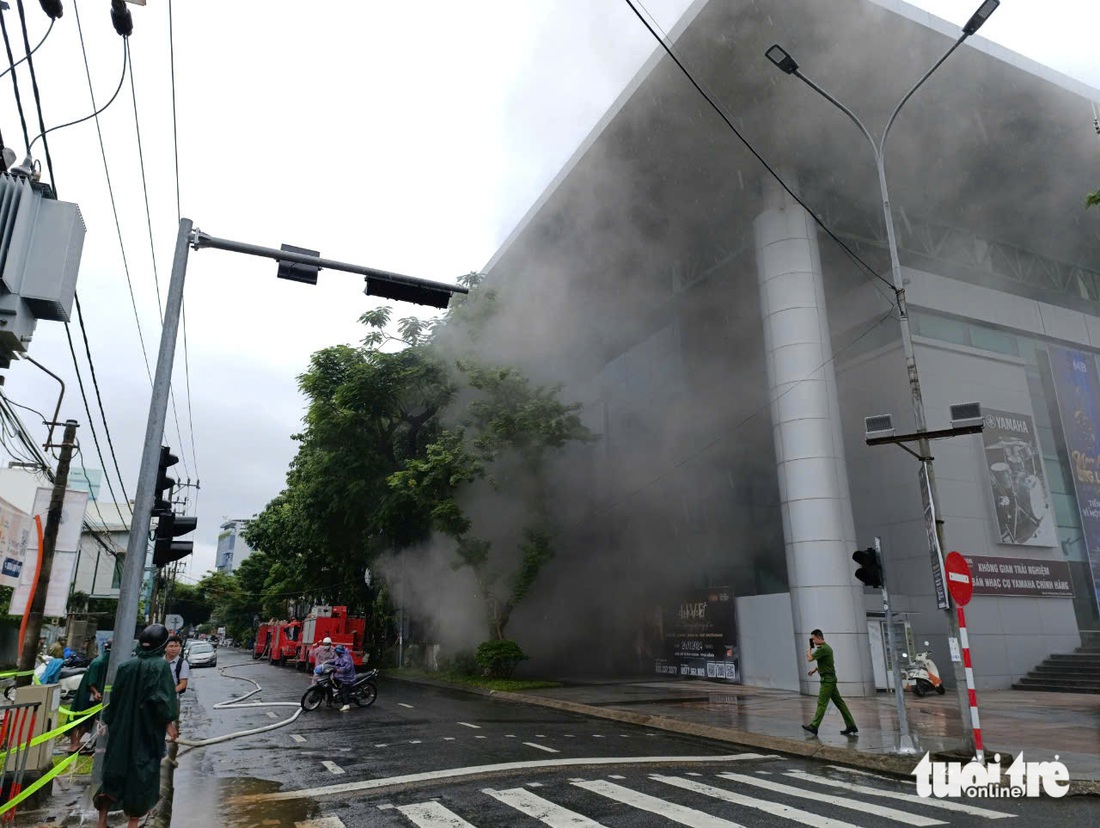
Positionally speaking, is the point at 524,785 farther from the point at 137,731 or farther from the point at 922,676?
the point at 922,676

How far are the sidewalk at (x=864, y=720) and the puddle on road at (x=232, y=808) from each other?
216 inches

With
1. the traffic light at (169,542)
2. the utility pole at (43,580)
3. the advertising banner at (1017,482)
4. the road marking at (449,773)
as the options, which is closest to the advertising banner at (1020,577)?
the advertising banner at (1017,482)

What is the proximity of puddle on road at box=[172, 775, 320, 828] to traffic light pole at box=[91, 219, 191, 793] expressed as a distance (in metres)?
0.72

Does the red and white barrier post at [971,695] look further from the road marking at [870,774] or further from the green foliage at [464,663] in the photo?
the green foliage at [464,663]

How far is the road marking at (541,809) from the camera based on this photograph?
15.4 ft

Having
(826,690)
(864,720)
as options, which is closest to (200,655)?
(864,720)

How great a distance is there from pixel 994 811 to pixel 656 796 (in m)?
2.43

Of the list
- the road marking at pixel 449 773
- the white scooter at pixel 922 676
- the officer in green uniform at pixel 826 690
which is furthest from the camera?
the white scooter at pixel 922 676

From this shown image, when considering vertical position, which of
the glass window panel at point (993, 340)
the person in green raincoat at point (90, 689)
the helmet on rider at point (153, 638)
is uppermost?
the glass window panel at point (993, 340)

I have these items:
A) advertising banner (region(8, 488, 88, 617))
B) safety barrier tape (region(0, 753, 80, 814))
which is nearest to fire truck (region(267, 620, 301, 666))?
advertising banner (region(8, 488, 88, 617))

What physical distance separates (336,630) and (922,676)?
17.0 meters

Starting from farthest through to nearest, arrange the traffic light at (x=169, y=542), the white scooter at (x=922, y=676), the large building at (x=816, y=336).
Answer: the large building at (x=816, y=336)
the white scooter at (x=922, y=676)
the traffic light at (x=169, y=542)

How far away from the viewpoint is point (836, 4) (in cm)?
1338

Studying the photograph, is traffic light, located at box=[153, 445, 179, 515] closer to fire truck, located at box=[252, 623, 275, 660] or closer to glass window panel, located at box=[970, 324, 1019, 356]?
glass window panel, located at box=[970, 324, 1019, 356]
